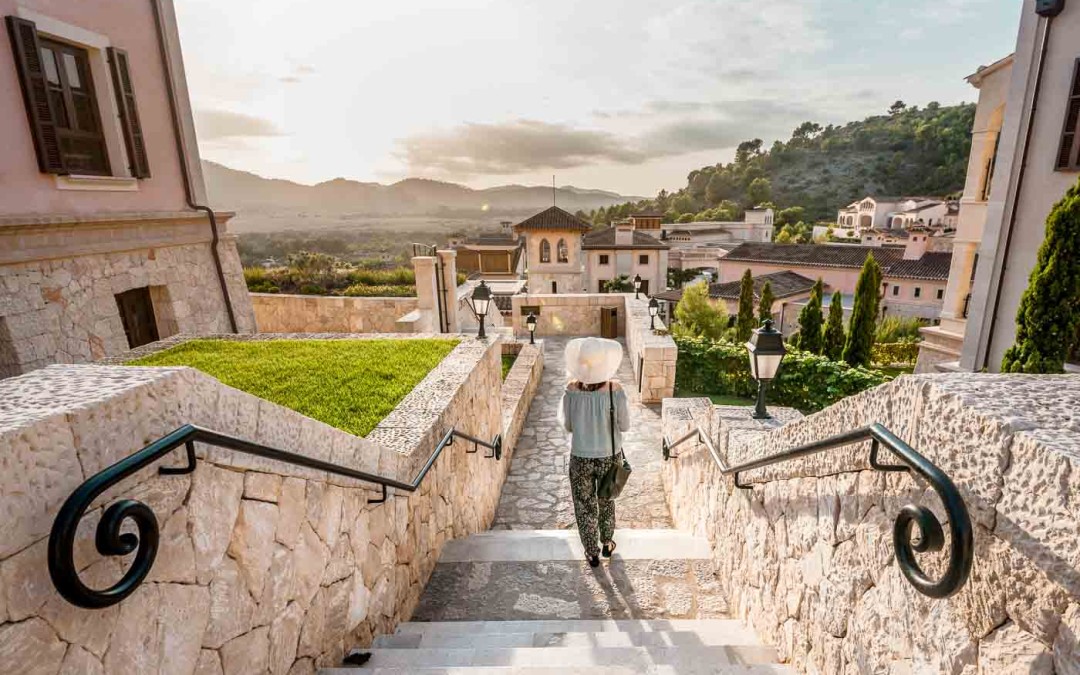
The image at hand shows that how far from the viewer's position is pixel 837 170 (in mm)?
92188

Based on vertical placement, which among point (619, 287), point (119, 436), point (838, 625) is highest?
point (119, 436)

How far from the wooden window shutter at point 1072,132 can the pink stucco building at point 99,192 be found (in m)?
15.3

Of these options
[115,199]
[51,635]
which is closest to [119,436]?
[51,635]

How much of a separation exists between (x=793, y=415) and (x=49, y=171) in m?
8.22

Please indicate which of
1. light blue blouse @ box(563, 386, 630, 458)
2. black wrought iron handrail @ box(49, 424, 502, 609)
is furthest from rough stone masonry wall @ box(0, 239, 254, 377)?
light blue blouse @ box(563, 386, 630, 458)

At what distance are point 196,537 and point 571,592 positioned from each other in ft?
8.93

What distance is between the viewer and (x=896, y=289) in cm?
3244

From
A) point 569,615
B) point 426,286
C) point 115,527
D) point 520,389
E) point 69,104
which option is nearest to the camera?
point 115,527

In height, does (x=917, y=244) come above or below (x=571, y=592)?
above

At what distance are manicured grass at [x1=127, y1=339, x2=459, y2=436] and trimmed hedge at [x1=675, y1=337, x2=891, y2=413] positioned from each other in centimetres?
810

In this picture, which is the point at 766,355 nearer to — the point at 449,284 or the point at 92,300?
the point at 92,300

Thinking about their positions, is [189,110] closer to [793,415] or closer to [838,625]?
[793,415]

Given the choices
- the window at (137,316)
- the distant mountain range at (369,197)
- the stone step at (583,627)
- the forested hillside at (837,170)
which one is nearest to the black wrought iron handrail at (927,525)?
the stone step at (583,627)

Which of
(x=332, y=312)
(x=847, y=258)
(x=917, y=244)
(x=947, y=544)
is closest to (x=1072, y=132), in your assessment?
(x=947, y=544)
